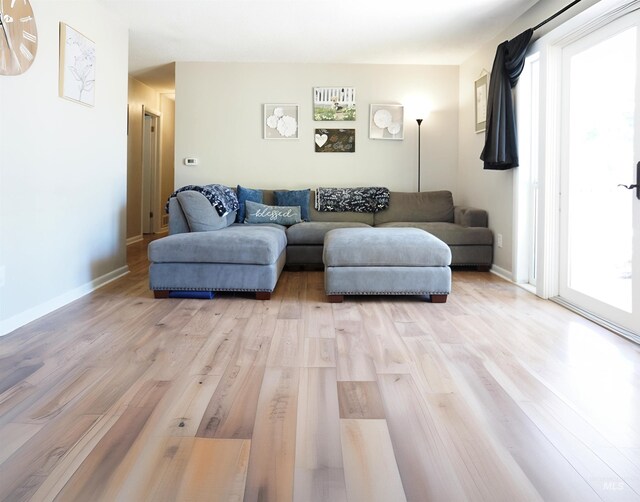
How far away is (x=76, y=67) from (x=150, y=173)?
4.09 metres

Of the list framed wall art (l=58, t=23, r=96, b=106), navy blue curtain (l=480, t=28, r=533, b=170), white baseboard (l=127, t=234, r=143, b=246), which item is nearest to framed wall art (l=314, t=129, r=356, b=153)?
navy blue curtain (l=480, t=28, r=533, b=170)

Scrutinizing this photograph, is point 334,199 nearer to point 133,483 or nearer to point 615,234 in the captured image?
point 615,234

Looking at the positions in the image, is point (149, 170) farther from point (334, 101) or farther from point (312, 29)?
point (312, 29)

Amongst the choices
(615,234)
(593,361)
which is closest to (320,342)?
(593,361)

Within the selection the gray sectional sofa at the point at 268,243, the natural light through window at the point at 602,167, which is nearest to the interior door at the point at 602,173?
the natural light through window at the point at 602,167

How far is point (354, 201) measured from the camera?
5227mm

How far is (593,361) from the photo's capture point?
2072 mm

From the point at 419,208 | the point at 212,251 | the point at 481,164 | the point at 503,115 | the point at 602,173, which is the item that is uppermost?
the point at 503,115

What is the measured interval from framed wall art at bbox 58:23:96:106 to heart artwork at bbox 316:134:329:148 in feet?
8.76

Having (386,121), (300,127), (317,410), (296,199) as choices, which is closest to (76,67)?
(296,199)

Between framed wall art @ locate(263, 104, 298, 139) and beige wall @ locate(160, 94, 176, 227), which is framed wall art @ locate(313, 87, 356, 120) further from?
beige wall @ locate(160, 94, 176, 227)

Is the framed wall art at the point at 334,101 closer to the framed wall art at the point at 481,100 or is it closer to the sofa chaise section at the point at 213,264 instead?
the framed wall art at the point at 481,100

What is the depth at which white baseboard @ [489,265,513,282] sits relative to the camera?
414cm

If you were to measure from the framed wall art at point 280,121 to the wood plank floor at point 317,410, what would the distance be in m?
3.31
